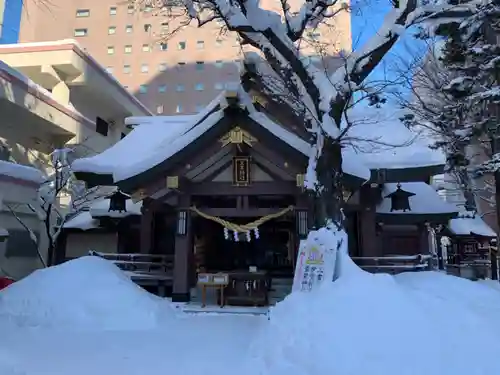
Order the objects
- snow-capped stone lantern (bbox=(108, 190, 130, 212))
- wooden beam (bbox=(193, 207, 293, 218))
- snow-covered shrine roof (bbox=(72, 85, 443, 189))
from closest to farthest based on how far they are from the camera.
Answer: snow-covered shrine roof (bbox=(72, 85, 443, 189)) < wooden beam (bbox=(193, 207, 293, 218)) < snow-capped stone lantern (bbox=(108, 190, 130, 212))

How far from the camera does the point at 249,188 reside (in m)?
12.7

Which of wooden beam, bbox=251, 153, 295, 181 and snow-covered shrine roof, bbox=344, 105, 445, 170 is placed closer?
wooden beam, bbox=251, 153, 295, 181

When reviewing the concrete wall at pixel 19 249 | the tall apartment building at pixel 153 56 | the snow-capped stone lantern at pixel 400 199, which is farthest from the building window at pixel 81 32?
the snow-capped stone lantern at pixel 400 199

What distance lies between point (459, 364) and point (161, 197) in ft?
34.5

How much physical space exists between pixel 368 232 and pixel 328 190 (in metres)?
4.78

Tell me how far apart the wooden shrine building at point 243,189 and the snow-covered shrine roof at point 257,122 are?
4 centimetres

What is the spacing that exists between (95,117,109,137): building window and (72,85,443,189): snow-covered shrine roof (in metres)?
13.8

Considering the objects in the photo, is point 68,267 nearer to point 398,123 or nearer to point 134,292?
point 134,292

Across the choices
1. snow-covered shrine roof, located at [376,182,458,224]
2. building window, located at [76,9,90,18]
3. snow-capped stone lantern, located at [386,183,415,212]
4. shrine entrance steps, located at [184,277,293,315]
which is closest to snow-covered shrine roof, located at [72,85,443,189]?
snow-capped stone lantern, located at [386,183,415,212]

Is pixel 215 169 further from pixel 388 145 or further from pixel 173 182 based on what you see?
pixel 388 145

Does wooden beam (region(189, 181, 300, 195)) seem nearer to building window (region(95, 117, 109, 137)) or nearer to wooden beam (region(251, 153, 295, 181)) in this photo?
wooden beam (region(251, 153, 295, 181))

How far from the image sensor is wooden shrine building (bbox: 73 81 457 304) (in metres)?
12.2

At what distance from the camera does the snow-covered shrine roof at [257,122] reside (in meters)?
12.1

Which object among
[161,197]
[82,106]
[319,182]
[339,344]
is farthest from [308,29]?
[82,106]
